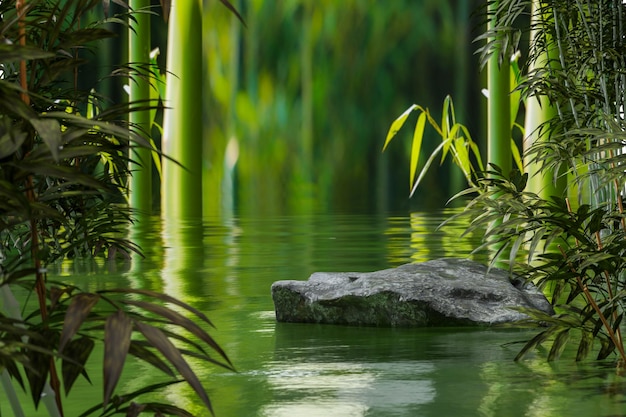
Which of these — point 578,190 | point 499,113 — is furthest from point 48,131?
point 499,113

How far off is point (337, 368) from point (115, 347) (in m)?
1.57

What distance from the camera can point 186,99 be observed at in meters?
8.41

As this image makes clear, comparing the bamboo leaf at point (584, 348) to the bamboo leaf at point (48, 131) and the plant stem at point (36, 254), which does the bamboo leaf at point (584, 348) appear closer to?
the plant stem at point (36, 254)

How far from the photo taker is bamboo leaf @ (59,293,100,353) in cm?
126

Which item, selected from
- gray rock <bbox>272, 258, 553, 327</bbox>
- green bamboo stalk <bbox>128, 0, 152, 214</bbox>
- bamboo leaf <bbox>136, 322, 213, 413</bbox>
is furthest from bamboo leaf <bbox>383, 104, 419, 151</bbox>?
bamboo leaf <bbox>136, 322, 213, 413</bbox>

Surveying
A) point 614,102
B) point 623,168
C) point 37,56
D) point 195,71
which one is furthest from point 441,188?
point 37,56

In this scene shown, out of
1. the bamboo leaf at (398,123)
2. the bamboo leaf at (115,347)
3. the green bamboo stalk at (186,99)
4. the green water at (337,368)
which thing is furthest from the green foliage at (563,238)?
the green bamboo stalk at (186,99)

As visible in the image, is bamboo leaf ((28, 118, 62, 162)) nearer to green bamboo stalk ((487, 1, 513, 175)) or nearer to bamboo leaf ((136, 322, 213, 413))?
bamboo leaf ((136, 322, 213, 413))

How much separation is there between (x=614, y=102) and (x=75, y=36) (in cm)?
186

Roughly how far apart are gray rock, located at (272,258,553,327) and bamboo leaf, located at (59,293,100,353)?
2203mm

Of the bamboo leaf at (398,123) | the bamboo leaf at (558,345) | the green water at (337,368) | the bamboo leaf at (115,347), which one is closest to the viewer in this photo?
the bamboo leaf at (115,347)

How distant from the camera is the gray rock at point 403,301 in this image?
3.48m

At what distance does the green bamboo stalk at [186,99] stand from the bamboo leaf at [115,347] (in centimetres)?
702

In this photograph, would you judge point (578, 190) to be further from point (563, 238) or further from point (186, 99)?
point (186, 99)
